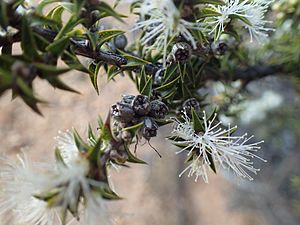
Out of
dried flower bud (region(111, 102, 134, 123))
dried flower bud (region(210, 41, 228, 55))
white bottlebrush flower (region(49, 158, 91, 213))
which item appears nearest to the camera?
white bottlebrush flower (region(49, 158, 91, 213))

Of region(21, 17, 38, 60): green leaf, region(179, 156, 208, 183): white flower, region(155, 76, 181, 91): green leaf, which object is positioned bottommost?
region(179, 156, 208, 183): white flower

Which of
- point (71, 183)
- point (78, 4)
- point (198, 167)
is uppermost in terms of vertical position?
point (78, 4)

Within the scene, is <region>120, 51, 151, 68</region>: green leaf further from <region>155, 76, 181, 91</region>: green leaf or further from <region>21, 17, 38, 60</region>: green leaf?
<region>21, 17, 38, 60</region>: green leaf

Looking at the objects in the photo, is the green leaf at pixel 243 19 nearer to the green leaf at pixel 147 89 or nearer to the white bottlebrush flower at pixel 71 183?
the green leaf at pixel 147 89

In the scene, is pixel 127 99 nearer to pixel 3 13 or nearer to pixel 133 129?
pixel 133 129

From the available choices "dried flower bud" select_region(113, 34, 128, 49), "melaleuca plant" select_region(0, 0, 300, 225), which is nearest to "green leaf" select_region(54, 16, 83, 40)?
"melaleuca plant" select_region(0, 0, 300, 225)

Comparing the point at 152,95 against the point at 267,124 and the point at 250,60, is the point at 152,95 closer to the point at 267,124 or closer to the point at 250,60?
the point at 250,60

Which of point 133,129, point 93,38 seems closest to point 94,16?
point 93,38
